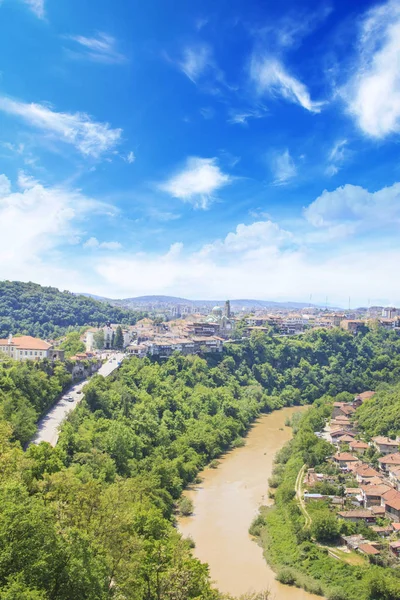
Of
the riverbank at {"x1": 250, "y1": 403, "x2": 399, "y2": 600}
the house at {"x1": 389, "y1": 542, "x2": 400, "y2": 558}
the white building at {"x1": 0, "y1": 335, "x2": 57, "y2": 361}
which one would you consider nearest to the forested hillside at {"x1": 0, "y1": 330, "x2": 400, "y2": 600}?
the riverbank at {"x1": 250, "y1": 403, "x2": 399, "y2": 600}

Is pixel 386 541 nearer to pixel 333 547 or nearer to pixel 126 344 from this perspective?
Answer: pixel 333 547

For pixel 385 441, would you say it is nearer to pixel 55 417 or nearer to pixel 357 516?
pixel 357 516

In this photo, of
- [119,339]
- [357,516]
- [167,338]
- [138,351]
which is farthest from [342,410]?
[119,339]

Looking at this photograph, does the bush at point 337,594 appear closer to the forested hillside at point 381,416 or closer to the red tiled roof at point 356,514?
the red tiled roof at point 356,514

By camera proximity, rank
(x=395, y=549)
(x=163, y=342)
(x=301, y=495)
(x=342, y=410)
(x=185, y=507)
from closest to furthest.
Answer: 1. (x=395, y=549)
2. (x=301, y=495)
3. (x=185, y=507)
4. (x=342, y=410)
5. (x=163, y=342)

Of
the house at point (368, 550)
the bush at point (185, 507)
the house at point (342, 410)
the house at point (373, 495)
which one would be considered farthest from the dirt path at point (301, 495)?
the house at point (342, 410)

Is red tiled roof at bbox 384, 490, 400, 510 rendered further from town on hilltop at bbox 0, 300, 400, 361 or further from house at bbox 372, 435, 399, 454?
town on hilltop at bbox 0, 300, 400, 361
